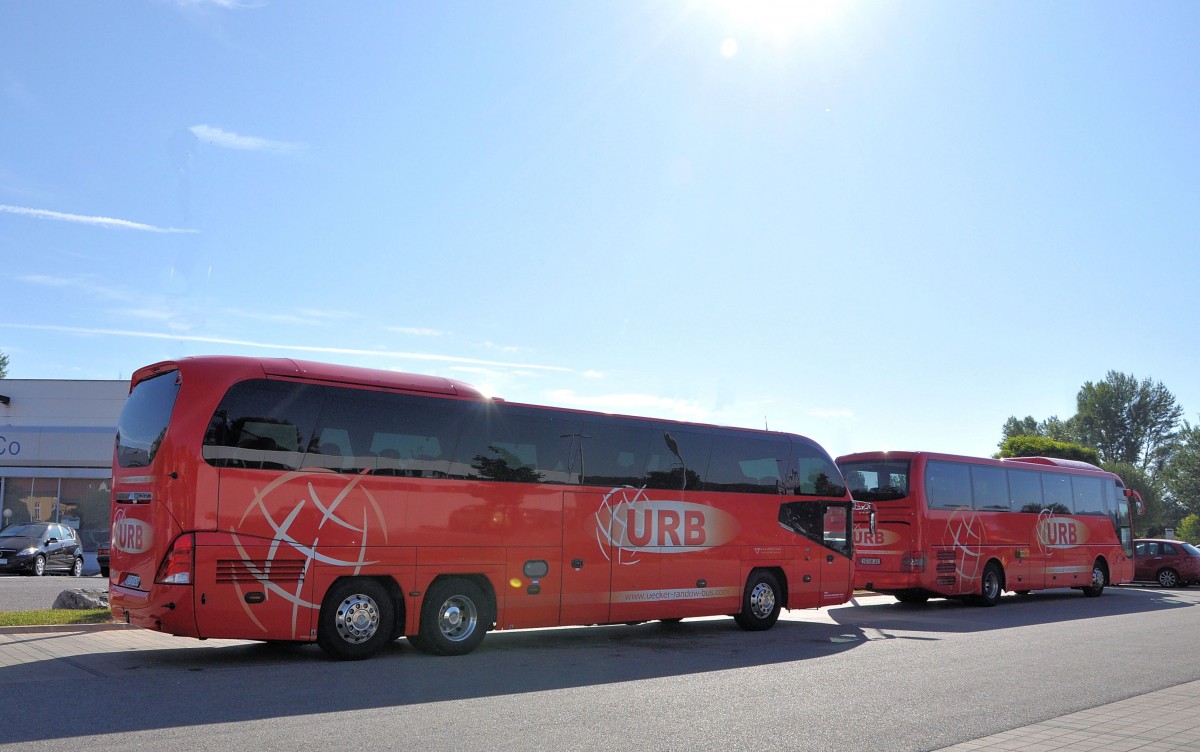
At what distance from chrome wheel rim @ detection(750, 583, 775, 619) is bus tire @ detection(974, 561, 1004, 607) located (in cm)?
809

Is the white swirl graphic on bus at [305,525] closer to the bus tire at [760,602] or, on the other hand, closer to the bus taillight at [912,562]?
the bus tire at [760,602]

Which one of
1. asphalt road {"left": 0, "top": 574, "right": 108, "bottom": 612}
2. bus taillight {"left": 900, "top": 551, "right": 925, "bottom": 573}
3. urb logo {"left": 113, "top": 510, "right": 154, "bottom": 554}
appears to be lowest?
asphalt road {"left": 0, "top": 574, "right": 108, "bottom": 612}

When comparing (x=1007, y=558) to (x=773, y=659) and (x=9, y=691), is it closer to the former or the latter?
(x=773, y=659)

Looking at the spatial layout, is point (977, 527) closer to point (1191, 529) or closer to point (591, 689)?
point (591, 689)

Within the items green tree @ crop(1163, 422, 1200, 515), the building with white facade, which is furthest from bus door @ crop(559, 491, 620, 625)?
green tree @ crop(1163, 422, 1200, 515)

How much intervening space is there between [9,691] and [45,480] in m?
32.4

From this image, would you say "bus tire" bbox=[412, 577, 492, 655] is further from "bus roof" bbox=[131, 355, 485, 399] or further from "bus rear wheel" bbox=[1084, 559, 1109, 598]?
"bus rear wheel" bbox=[1084, 559, 1109, 598]

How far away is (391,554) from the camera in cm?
1238

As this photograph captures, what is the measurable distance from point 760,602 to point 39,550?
22670 mm

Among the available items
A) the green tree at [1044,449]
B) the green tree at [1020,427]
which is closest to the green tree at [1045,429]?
the green tree at [1020,427]

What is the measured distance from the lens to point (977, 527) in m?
23.2

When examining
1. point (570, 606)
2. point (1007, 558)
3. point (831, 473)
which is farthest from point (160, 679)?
point (1007, 558)

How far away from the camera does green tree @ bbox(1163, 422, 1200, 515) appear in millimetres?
92438

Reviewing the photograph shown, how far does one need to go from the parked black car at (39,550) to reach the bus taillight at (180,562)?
22.1 meters
